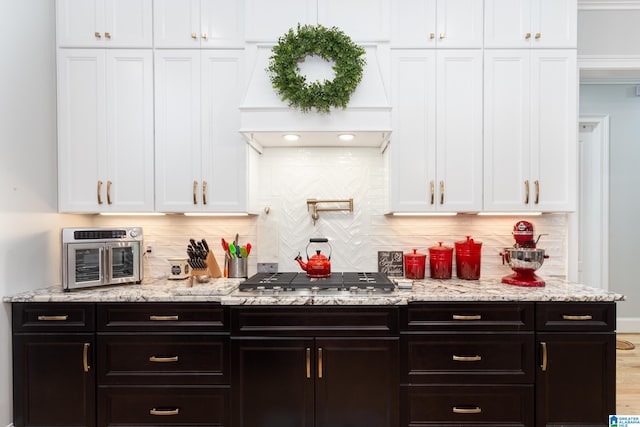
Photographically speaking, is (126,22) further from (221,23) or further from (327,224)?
(327,224)

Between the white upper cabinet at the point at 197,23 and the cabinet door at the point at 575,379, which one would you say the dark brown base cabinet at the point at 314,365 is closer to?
the cabinet door at the point at 575,379

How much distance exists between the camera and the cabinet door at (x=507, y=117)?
2.33 metres

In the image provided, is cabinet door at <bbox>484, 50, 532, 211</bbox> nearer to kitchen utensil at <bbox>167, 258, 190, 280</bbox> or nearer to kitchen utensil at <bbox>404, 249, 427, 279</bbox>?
kitchen utensil at <bbox>404, 249, 427, 279</bbox>

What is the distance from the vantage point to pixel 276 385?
1955mm

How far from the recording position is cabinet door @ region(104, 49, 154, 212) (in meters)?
2.33

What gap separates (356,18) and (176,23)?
1.22 m

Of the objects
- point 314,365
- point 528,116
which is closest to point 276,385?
point 314,365

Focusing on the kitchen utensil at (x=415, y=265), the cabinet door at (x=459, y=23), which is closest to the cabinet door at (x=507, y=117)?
the cabinet door at (x=459, y=23)

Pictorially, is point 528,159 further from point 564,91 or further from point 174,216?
point 174,216

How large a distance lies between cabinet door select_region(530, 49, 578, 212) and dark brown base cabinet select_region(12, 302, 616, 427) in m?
0.76

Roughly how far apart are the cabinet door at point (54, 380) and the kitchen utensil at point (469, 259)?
96.3 inches

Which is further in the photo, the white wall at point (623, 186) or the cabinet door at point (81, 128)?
the white wall at point (623, 186)

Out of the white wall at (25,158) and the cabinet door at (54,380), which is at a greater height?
the white wall at (25,158)

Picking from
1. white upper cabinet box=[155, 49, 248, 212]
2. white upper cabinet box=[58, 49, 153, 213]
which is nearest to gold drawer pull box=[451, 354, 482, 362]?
white upper cabinet box=[155, 49, 248, 212]
